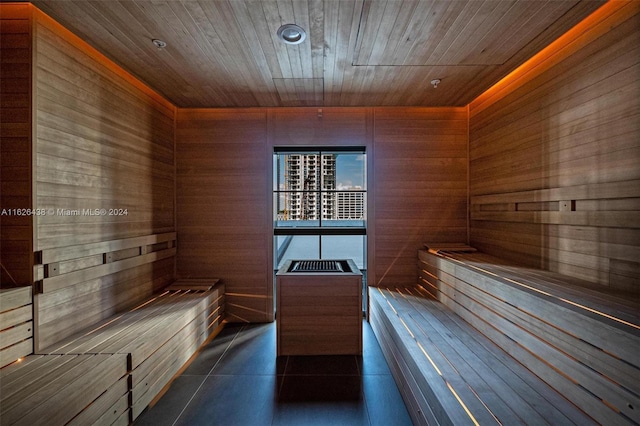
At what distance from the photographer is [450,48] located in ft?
8.13

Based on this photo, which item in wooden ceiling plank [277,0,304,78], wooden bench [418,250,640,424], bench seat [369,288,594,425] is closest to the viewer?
wooden bench [418,250,640,424]

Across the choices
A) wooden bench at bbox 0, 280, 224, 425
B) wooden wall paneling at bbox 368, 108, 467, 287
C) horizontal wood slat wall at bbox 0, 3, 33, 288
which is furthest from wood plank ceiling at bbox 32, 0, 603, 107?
wooden bench at bbox 0, 280, 224, 425

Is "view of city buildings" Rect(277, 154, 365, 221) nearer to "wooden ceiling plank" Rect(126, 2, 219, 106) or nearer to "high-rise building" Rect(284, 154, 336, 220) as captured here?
"high-rise building" Rect(284, 154, 336, 220)

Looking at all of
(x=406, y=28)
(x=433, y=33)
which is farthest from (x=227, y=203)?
(x=433, y=33)

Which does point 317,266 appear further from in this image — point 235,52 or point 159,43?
point 159,43

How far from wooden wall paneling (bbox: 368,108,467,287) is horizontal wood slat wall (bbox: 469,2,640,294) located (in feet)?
2.09

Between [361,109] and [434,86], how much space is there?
0.99 m

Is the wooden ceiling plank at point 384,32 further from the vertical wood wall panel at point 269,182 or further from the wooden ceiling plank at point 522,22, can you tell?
the vertical wood wall panel at point 269,182

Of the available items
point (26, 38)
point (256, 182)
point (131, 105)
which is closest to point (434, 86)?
point (256, 182)

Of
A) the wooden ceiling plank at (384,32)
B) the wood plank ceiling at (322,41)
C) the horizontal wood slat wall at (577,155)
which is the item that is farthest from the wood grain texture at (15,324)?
the horizontal wood slat wall at (577,155)

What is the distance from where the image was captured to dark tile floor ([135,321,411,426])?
6.72ft

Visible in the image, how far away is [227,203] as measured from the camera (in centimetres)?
391

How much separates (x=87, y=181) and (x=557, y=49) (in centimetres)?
415

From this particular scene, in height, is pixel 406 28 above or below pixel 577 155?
above
